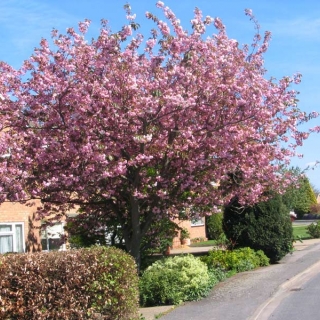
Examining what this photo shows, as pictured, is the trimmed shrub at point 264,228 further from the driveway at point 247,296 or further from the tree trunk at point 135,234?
the tree trunk at point 135,234

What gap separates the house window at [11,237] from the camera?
21.7 meters

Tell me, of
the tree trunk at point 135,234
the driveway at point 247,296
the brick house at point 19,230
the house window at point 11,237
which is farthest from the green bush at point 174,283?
the house window at point 11,237

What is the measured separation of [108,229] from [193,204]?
377 cm

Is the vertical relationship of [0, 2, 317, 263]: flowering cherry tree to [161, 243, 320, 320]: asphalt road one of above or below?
above

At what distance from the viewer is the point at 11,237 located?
72.1 ft

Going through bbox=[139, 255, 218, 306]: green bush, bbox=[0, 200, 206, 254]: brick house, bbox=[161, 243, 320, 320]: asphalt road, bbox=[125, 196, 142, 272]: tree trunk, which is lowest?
bbox=[161, 243, 320, 320]: asphalt road

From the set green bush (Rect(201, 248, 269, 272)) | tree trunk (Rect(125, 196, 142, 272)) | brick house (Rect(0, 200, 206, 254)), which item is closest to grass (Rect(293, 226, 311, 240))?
green bush (Rect(201, 248, 269, 272))

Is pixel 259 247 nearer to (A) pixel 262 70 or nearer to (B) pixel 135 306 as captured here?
(A) pixel 262 70

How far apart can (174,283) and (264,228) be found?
7648 mm

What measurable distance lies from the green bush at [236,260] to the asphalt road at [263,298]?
0.38 meters

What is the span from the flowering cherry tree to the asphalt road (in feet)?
8.27

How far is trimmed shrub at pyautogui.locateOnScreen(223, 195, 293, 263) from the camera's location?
66.5 feet

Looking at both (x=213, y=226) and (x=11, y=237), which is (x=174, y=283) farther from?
(x=213, y=226)

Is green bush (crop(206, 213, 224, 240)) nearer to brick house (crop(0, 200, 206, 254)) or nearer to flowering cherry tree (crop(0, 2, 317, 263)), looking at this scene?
brick house (crop(0, 200, 206, 254))
